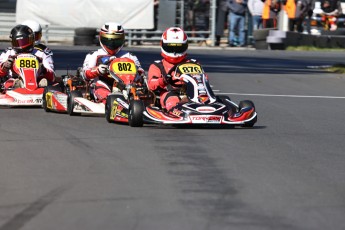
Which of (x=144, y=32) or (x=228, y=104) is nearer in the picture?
(x=228, y=104)

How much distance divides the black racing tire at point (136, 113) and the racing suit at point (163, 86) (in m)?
0.38

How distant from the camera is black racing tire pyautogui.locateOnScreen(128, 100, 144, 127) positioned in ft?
37.9

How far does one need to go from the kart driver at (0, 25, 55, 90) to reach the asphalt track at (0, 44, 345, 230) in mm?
930

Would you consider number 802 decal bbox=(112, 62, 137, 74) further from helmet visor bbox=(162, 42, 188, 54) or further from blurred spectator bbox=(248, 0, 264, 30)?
blurred spectator bbox=(248, 0, 264, 30)

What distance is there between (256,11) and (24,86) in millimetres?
17014

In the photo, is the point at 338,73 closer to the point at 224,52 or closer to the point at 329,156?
the point at 224,52

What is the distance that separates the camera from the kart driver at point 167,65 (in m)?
12.1

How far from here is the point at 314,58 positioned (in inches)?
1099

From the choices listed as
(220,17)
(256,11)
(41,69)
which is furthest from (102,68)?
(220,17)

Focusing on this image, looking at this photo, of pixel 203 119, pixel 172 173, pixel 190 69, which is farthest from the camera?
pixel 190 69

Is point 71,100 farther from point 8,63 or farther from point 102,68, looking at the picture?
point 8,63

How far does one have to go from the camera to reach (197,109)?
37.8ft

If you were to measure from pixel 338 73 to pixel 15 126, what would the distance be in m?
11.4

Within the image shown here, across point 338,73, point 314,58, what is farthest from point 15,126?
point 314,58
